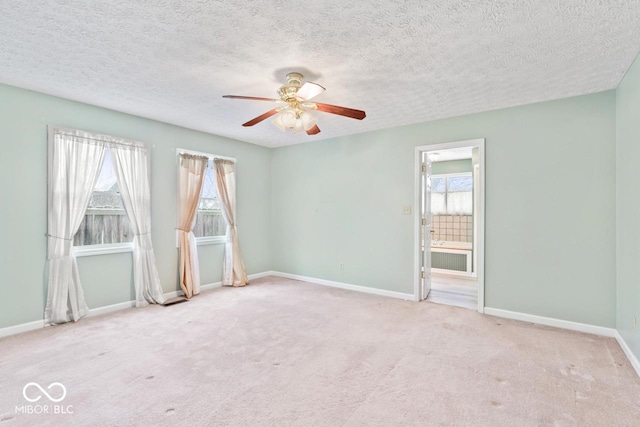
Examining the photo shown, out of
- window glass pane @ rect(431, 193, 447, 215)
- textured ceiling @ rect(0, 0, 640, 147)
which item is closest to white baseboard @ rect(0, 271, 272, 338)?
textured ceiling @ rect(0, 0, 640, 147)

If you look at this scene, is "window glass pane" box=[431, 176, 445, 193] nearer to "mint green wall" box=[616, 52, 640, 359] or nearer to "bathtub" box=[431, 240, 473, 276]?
"bathtub" box=[431, 240, 473, 276]

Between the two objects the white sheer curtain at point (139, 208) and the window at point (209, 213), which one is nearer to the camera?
the white sheer curtain at point (139, 208)

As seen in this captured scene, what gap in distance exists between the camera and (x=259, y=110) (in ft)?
12.6

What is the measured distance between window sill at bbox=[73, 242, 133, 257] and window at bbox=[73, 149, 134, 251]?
0.03 feet

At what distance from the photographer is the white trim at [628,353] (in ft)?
8.13

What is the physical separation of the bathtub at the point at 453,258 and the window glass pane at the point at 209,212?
4399 millimetres

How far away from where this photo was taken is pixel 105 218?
4012 mm

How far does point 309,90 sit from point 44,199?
3.19 m

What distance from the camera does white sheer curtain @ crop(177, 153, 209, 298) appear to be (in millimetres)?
4688

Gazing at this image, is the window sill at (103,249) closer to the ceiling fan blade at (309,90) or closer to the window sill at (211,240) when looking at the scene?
the window sill at (211,240)

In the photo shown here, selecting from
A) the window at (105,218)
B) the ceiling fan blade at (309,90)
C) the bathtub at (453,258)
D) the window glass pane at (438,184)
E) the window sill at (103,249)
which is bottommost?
the bathtub at (453,258)

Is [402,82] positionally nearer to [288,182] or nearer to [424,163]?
[424,163]

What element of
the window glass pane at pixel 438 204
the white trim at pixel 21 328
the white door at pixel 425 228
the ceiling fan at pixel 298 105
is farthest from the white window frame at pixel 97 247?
the window glass pane at pixel 438 204

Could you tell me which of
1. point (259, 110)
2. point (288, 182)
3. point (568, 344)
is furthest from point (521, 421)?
point (288, 182)
